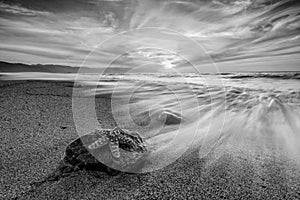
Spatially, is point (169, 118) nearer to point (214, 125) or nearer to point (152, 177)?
point (214, 125)

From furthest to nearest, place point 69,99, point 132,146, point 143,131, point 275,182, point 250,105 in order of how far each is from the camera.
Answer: point 250,105 < point 69,99 < point 143,131 < point 132,146 < point 275,182

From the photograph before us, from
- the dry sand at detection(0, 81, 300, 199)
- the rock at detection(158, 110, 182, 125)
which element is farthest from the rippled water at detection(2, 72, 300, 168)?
the dry sand at detection(0, 81, 300, 199)

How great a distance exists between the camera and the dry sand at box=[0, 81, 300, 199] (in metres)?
1.71

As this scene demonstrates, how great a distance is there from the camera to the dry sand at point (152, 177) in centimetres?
171

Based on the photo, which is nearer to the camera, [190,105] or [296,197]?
[296,197]

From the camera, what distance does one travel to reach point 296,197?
1701 millimetres

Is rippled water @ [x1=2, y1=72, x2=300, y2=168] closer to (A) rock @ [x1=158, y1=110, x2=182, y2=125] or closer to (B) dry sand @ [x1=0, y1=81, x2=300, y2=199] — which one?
(A) rock @ [x1=158, y1=110, x2=182, y2=125]

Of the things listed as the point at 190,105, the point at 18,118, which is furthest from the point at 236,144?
the point at 18,118

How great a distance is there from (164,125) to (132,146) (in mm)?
1475

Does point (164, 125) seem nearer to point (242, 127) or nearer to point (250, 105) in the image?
point (242, 127)

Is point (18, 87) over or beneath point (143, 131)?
over

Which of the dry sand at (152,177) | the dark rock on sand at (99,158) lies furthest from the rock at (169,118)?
the dark rock on sand at (99,158)

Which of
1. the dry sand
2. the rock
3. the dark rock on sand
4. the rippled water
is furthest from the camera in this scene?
the rock

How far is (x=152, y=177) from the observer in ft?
6.37
